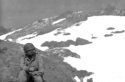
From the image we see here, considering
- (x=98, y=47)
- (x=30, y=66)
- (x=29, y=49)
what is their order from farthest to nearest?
(x=98, y=47) < (x=30, y=66) < (x=29, y=49)

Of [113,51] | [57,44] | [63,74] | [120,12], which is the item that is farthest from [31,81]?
[120,12]

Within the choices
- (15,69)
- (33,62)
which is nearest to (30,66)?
(33,62)

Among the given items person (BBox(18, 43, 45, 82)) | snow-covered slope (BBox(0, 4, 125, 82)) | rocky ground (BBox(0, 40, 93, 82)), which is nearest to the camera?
person (BBox(18, 43, 45, 82))

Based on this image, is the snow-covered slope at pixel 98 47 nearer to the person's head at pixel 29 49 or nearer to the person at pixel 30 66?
the person at pixel 30 66

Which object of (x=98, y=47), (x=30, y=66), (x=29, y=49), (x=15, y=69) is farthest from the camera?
(x=98, y=47)

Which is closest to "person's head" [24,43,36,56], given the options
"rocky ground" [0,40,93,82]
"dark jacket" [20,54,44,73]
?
"dark jacket" [20,54,44,73]

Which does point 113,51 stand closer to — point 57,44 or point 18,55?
point 57,44

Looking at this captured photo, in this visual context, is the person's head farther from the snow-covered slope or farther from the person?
the snow-covered slope

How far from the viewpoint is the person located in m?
9.16

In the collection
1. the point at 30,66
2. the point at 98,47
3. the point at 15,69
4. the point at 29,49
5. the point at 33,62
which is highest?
the point at 29,49

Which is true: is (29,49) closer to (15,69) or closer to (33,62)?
(33,62)

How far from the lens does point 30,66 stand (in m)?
9.56

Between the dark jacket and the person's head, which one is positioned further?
the dark jacket

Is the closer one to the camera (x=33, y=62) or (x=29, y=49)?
(x=29, y=49)
